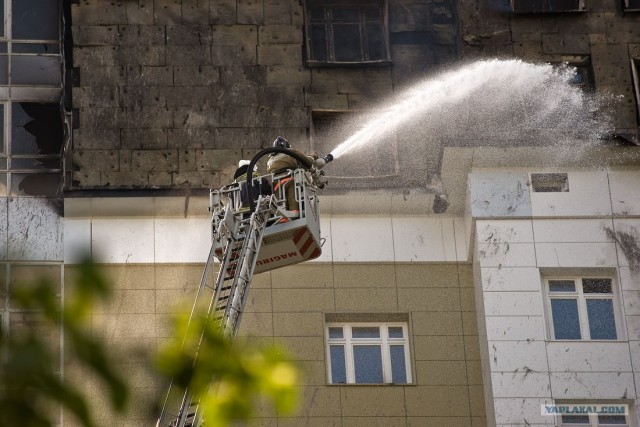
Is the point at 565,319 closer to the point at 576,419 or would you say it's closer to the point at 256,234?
the point at 576,419

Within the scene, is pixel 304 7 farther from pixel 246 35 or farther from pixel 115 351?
pixel 115 351

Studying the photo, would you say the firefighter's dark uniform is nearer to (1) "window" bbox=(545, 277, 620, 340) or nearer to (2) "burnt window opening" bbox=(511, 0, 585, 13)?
(1) "window" bbox=(545, 277, 620, 340)

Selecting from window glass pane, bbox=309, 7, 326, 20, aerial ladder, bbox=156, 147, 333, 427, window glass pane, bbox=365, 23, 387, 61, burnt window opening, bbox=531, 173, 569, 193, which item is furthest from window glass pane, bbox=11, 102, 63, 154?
burnt window opening, bbox=531, 173, 569, 193

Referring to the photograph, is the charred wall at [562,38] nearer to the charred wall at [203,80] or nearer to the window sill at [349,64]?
the charred wall at [203,80]

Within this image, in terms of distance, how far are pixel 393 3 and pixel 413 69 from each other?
133 centimetres

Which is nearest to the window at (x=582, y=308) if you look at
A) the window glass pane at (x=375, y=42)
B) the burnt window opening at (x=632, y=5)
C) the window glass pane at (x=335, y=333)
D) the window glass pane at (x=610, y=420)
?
the window glass pane at (x=610, y=420)

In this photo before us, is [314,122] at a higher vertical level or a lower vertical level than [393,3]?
lower

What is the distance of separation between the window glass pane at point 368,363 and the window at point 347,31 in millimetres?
4951

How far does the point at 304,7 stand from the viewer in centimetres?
2131

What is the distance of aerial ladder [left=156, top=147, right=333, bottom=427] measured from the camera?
13.3 m

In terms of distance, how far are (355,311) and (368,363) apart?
815mm

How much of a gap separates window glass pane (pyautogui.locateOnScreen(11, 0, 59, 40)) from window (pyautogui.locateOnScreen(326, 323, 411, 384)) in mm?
6987

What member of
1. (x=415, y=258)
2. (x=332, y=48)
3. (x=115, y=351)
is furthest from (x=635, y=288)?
(x=115, y=351)

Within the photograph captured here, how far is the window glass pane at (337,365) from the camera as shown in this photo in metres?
18.7
